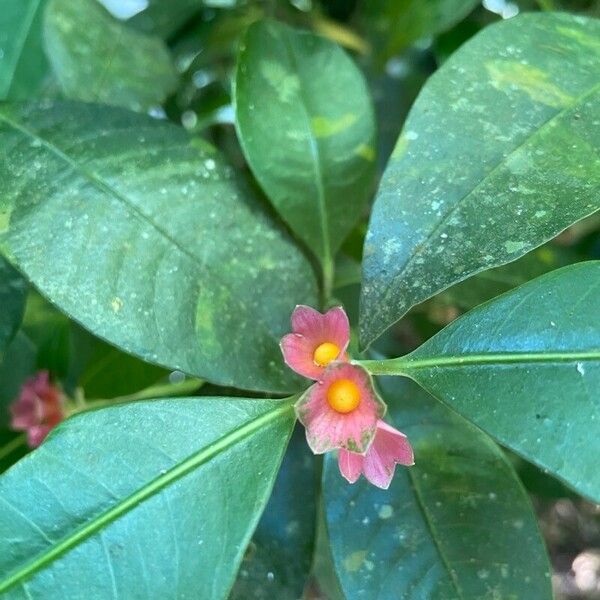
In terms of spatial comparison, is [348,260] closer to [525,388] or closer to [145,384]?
[145,384]

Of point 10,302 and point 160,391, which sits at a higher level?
point 10,302

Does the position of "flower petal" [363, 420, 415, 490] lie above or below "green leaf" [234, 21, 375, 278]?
below

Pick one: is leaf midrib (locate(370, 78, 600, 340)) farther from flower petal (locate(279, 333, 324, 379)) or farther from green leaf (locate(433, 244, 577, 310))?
green leaf (locate(433, 244, 577, 310))

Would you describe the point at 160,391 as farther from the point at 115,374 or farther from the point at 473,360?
the point at 473,360

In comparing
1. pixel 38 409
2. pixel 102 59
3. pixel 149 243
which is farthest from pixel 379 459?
pixel 102 59

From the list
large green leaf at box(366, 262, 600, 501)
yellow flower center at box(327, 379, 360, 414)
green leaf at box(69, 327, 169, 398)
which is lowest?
green leaf at box(69, 327, 169, 398)

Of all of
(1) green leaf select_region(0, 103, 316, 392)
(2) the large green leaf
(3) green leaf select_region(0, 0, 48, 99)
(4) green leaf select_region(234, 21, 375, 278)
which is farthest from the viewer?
(3) green leaf select_region(0, 0, 48, 99)

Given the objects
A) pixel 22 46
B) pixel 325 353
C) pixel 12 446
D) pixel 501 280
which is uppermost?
pixel 22 46

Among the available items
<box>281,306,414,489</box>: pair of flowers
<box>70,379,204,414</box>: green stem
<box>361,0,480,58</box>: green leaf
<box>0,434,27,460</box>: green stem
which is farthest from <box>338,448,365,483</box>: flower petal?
<box>361,0,480,58</box>: green leaf
